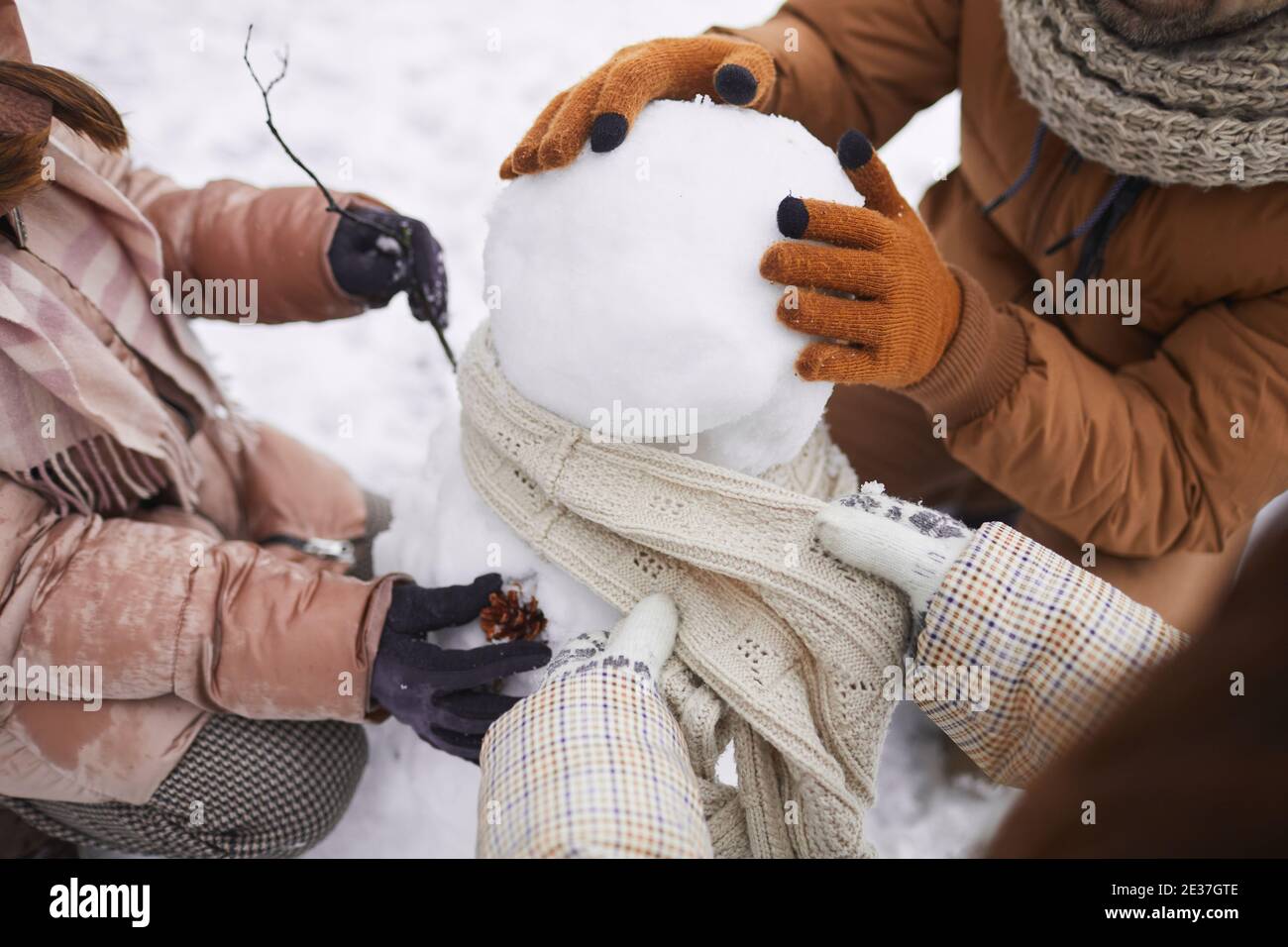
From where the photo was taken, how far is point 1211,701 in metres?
0.33

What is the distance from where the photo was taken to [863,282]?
0.63 meters

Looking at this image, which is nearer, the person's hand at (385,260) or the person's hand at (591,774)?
the person's hand at (591,774)

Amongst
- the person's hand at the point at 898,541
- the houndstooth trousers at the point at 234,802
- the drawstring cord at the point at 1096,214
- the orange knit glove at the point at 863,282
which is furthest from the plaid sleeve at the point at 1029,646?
the houndstooth trousers at the point at 234,802

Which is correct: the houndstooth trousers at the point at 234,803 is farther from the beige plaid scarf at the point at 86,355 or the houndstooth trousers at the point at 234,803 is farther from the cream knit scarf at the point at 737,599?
the cream knit scarf at the point at 737,599

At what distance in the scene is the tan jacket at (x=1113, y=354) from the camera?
781 mm

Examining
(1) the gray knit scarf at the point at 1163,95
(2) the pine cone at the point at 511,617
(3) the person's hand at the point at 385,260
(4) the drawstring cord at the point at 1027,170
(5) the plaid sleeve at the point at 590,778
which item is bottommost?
(2) the pine cone at the point at 511,617

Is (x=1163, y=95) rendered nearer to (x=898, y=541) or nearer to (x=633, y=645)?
(x=898, y=541)

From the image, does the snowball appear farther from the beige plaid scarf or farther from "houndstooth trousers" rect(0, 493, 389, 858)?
"houndstooth trousers" rect(0, 493, 389, 858)

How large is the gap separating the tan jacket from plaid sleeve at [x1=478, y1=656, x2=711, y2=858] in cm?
42

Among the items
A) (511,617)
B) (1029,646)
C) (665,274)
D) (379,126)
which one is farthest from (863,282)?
(379,126)

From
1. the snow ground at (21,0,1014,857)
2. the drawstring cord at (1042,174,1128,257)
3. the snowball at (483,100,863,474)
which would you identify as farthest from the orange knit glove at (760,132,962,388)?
the snow ground at (21,0,1014,857)

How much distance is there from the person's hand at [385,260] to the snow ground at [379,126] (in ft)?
1.39

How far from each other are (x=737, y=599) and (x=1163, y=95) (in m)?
0.54
